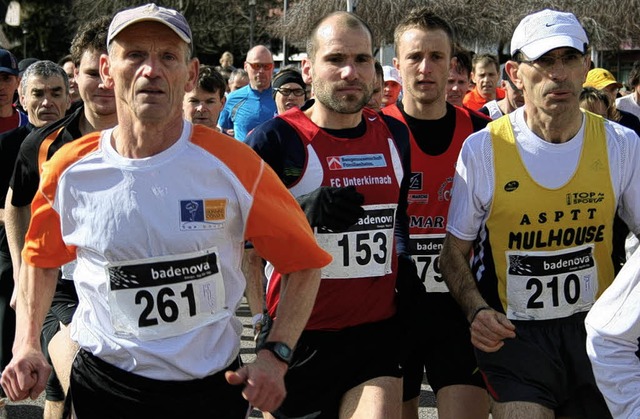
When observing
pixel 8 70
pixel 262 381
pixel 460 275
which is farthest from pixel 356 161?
pixel 8 70

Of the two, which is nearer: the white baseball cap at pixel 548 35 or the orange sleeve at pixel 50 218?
the orange sleeve at pixel 50 218

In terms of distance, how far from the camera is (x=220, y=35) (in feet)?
169

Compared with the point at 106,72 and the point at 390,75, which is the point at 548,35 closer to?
the point at 106,72

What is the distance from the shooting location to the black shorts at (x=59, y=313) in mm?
4980

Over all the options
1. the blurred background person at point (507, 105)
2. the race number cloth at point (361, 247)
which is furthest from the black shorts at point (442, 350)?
the blurred background person at point (507, 105)

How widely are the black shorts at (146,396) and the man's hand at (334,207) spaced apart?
74 cm

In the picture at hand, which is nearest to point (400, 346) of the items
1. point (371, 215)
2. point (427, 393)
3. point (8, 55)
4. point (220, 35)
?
point (371, 215)

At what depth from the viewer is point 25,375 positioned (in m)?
3.32

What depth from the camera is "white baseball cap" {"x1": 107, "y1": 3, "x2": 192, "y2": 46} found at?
3342 millimetres

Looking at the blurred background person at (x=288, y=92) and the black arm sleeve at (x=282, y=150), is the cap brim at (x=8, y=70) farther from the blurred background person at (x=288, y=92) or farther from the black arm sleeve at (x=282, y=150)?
the black arm sleeve at (x=282, y=150)

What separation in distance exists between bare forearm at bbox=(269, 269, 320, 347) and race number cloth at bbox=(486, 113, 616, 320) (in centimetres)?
120

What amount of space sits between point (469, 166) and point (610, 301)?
1.36 metres

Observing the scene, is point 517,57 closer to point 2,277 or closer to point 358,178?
point 358,178

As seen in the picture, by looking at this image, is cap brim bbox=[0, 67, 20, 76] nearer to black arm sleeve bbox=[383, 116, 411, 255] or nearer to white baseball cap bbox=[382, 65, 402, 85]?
white baseball cap bbox=[382, 65, 402, 85]
